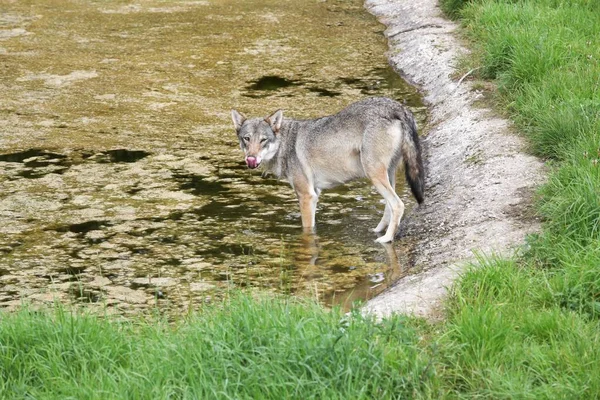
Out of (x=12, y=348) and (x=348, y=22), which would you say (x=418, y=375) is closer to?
(x=12, y=348)

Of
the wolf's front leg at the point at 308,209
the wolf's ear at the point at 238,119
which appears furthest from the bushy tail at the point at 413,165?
the wolf's ear at the point at 238,119

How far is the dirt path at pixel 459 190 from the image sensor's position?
20.1 feet

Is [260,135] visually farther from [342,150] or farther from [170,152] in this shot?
[170,152]

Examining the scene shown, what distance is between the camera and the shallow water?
6.96 m

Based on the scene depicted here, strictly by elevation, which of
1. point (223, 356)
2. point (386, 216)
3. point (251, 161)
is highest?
point (223, 356)

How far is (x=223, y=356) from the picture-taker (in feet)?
14.9

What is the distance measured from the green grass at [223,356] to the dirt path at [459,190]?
61 centimetres

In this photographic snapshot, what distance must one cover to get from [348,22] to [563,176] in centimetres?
834

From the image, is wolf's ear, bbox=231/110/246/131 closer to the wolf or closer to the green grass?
the wolf

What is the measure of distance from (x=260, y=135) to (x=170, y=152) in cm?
182

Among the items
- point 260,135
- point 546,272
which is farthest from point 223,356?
point 260,135

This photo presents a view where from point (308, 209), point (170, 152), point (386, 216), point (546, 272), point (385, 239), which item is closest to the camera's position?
point (546, 272)

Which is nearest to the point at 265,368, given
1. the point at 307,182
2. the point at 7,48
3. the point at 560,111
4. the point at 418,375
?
the point at 418,375

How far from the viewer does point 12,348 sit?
15.8 feet
